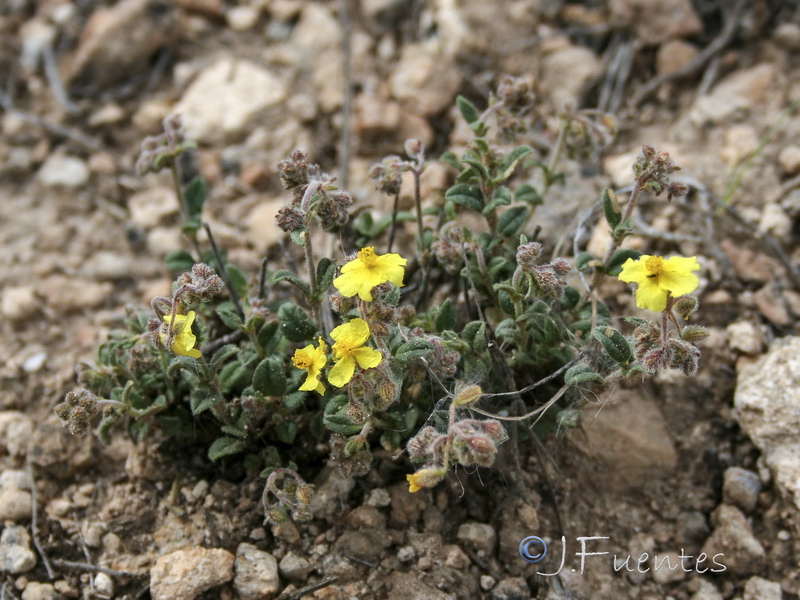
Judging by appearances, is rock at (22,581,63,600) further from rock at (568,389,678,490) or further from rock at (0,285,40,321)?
rock at (568,389,678,490)

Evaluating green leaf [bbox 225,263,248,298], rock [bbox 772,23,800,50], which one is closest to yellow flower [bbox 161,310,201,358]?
green leaf [bbox 225,263,248,298]

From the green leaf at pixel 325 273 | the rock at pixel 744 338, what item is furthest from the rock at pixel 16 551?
the rock at pixel 744 338

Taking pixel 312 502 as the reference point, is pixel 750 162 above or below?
above

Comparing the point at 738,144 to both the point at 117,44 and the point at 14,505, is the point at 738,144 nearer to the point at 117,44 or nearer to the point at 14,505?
the point at 117,44

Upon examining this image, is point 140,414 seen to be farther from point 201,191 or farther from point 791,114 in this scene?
point 791,114

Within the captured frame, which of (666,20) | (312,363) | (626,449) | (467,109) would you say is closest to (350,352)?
(312,363)

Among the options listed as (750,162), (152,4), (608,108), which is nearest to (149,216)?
(152,4)
